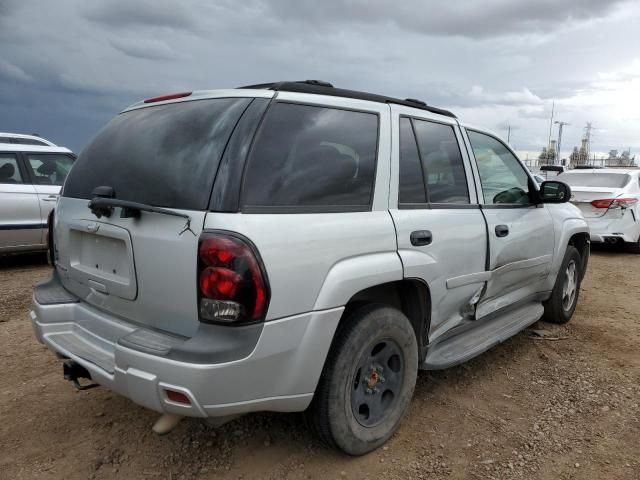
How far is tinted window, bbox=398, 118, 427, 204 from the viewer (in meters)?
2.76

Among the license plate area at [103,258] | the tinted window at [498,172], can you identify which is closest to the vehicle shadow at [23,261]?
the license plate area at [103,258]

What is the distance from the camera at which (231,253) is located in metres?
1.94

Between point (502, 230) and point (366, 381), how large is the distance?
1.53m

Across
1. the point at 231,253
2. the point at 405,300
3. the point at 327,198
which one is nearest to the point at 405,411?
the point at 405,300

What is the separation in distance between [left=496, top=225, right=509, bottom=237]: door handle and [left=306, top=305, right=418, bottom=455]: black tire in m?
1.11

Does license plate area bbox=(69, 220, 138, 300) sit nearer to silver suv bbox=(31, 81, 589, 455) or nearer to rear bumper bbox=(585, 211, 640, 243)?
silver suv bbox=(31, 81, 589, 455)

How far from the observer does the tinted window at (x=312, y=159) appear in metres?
2.13

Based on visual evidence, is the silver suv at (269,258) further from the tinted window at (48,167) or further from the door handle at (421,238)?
the tinted window at (48,167)

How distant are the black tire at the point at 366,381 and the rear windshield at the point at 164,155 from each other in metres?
0.95

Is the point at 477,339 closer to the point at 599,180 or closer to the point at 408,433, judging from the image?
the point at 408,433

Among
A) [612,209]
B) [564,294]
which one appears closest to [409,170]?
[564,294]

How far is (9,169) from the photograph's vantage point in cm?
670

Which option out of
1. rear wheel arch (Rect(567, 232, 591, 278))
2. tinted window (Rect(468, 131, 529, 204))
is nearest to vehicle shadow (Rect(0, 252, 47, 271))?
tinted window (Rect(468, 131, 529, 204))

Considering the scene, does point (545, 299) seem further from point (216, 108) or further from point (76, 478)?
point (76, 478)
